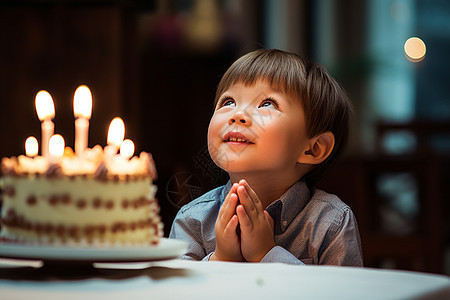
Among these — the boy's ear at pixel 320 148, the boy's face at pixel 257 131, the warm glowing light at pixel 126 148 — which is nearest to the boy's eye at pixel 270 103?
the boy's face at pixel 257 131

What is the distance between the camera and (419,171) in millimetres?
3736

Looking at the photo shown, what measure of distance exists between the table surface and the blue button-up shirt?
13.3 inches

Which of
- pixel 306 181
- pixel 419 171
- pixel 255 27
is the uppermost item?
pixel 255 27

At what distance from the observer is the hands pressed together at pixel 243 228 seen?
3.99 ft

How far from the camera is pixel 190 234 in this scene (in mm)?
1475

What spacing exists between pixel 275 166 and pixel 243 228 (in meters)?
0.19

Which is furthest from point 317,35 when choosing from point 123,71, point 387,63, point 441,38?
point 123,71

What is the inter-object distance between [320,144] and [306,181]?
0.12m

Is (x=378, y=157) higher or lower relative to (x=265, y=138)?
lower

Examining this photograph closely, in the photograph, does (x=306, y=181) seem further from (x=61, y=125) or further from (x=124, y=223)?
(x=61, y=125)

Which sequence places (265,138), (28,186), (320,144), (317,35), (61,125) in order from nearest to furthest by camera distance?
1. (28,186)
2. (265,138)
3. (320,144)
4. (61,125)
5. (317,35)

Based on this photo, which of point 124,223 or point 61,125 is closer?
point 124,223

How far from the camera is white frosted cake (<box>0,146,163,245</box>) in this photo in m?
0.84

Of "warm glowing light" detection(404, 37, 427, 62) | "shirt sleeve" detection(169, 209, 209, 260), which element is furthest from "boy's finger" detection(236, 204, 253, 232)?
"warm glowing light" detection(404, 37, 427, 62)
